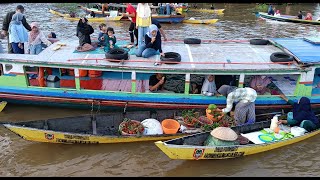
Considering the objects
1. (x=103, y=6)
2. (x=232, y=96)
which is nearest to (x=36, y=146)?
(x=232, y=96)

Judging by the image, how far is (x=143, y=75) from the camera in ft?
33.2

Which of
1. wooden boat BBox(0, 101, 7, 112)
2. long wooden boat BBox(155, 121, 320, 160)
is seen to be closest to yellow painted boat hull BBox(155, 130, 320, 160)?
long wooden boat BBox(155, 121, 320, 160)

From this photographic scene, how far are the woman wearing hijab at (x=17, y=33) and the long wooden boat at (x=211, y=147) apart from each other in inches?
234

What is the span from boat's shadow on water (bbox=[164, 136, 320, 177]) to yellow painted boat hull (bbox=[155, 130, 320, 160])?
0.26 meters

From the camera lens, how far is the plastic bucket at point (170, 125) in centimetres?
836

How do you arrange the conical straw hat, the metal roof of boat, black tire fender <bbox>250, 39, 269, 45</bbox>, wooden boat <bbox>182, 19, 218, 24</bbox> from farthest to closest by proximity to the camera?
wooden boat <bbox>182, 19, 218, 24</bbox> < black tire fender <bbox>250, 39, 269, 45</bbox> < the metal roof of boat < the conical straw hat

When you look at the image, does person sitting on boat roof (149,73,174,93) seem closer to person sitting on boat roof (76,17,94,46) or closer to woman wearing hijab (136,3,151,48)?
woman wearing hijab (136,3,151,48)

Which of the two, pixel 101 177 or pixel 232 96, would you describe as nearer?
pixel 101 177

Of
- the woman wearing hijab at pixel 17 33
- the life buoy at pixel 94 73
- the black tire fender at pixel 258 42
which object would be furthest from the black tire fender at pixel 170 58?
the woman wearing hijab at pixel 17 33

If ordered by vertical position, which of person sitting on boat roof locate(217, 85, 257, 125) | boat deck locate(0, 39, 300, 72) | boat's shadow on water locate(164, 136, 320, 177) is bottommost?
boat's shadow on water locate(164, 136, 320, 177)

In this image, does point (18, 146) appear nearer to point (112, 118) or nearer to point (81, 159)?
point (81, 159)

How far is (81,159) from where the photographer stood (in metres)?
8.06

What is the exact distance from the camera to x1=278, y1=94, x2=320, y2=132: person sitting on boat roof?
8.39m

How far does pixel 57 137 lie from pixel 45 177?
3.10 feet
